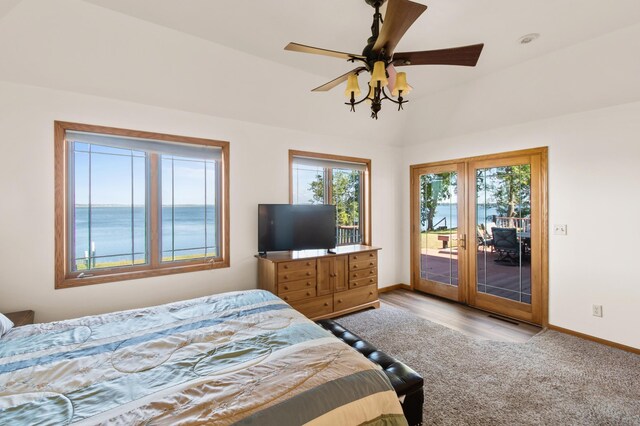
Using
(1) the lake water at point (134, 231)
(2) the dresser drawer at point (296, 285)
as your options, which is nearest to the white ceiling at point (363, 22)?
(1) the lake water at point (134, 231)

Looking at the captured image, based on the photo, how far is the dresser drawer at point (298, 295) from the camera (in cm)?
340

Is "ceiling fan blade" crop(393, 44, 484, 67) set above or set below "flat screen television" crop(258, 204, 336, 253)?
above

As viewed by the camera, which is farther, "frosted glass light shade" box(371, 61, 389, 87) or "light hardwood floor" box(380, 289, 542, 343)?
"light hardwood floor" box(380, 289, 542, 343)

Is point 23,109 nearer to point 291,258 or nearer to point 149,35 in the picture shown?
point 149,35

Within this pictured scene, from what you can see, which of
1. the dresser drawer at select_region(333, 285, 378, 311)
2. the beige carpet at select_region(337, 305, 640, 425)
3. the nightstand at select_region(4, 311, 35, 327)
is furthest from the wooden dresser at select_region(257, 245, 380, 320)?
the nightstand at select_region(4, 311, 35, 327)

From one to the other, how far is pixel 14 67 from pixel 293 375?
10.7ft

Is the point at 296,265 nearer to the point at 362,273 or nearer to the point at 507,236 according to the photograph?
the point at 362,273

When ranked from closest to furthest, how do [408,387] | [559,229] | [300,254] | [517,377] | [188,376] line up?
[188,376], [408,387], [517,377], [559,229], [300,254]

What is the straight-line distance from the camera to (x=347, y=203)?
190 inches

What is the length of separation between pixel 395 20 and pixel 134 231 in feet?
10.4

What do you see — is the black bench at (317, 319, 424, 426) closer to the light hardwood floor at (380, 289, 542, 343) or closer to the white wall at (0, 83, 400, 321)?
the light hardwood floor at (380, 289, 542, 343)

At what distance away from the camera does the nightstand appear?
2.26 meters

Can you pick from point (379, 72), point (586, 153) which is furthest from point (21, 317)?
point (586, 153)

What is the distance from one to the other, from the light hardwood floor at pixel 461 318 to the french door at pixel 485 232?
19 cm
